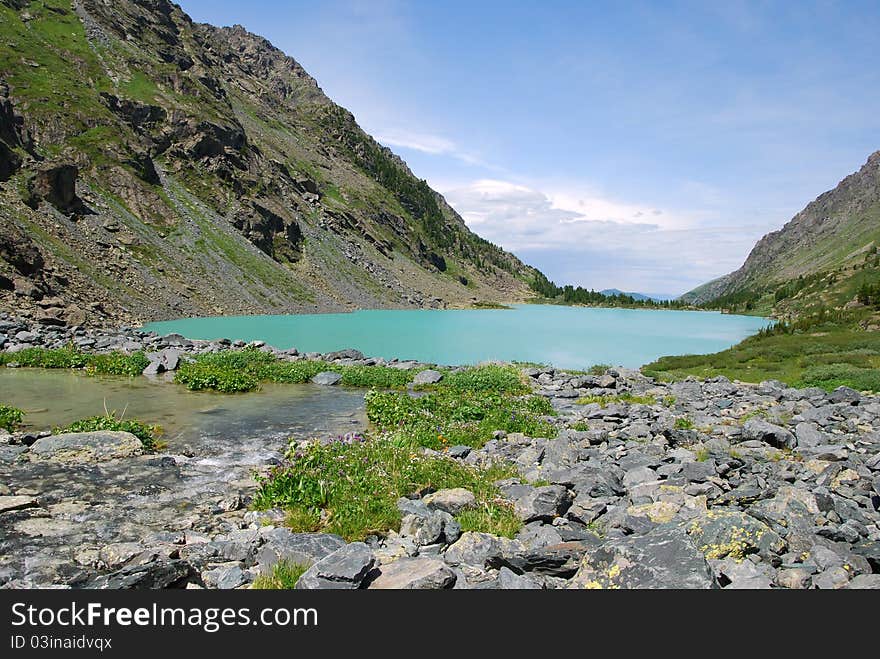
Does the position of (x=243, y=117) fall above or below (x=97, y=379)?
above

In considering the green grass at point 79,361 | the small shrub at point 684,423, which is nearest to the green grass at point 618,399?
the small shrub at point 684,423

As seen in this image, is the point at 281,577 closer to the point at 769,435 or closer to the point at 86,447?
the point at 86,447

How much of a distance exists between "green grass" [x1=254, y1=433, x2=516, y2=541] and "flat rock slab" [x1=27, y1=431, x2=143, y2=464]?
3.94 metres

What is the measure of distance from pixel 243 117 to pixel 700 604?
175 m

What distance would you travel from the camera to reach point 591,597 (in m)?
5.67

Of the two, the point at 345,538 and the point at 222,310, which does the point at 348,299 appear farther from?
the point at 345,538

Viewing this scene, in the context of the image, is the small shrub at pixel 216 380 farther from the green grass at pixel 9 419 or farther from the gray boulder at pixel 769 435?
the gray boulder at pixel 769 435

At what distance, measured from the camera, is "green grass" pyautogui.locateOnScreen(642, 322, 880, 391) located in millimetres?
26656

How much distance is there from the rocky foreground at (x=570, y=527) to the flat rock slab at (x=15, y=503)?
3 cm

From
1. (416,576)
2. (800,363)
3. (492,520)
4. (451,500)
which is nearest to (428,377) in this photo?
(451,500)

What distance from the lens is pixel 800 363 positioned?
3356cm

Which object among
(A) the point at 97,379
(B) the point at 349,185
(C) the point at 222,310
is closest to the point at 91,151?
(C) the point at 222,310

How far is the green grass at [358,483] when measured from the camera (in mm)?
8625

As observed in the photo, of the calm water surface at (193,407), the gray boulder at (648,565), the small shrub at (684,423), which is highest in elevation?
the gray boulder at (648,565)
